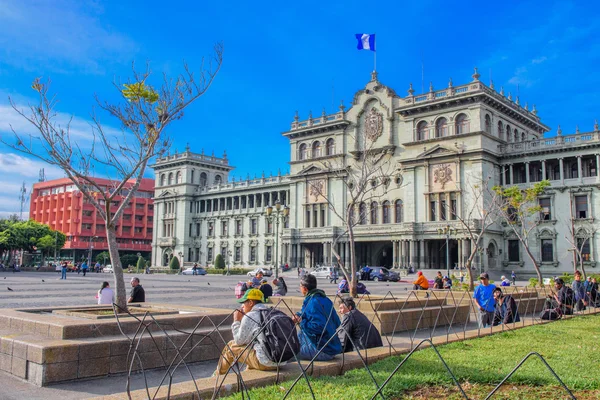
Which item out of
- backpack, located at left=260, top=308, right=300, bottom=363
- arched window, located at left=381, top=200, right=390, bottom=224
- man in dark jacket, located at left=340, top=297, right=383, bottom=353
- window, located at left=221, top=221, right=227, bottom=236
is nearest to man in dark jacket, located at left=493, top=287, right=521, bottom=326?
man in dark jacket, located at left=340, top=297, right=383, bottom=353

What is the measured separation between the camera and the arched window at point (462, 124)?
175 ft

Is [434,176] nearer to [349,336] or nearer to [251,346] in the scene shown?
[349,336]

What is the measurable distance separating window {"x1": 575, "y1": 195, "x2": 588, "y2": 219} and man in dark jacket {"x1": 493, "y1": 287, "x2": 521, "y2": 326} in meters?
39.9

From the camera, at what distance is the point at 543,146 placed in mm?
51344

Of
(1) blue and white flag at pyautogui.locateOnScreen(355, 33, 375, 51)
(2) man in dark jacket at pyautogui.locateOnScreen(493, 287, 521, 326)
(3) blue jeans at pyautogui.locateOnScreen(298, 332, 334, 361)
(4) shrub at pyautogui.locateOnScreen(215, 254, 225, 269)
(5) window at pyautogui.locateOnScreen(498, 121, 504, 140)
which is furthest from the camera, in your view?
(4) shrub at pyautogui.locateOnScreen(215, 254, 225, 269)

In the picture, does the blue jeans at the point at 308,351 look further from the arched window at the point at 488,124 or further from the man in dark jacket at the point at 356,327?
the arched window at the point at 488,124

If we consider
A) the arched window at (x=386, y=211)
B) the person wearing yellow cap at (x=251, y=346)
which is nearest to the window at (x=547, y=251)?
the arched window at (x=386, y=211)

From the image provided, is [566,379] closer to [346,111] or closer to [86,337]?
[86,337]

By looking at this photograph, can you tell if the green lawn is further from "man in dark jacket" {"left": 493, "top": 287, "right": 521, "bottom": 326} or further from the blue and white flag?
the blue and white flag

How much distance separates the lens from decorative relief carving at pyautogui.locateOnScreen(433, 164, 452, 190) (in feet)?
179

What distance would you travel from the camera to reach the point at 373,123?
61.3 metres

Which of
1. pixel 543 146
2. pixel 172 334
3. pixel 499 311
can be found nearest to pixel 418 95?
pixel 543 146

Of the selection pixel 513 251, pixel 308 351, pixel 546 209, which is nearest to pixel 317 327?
pixel 308 351

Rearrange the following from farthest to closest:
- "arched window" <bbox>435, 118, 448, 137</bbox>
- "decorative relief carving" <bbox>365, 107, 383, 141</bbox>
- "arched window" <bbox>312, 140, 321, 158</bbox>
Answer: "arched window" <bbox>312, 140, 321, 158</bbox> < "decorative relief carving" <bbox>365, 107, 383, 141</bbox> < "arched window" <bbox>435, 118, 448, 137</bbox>
